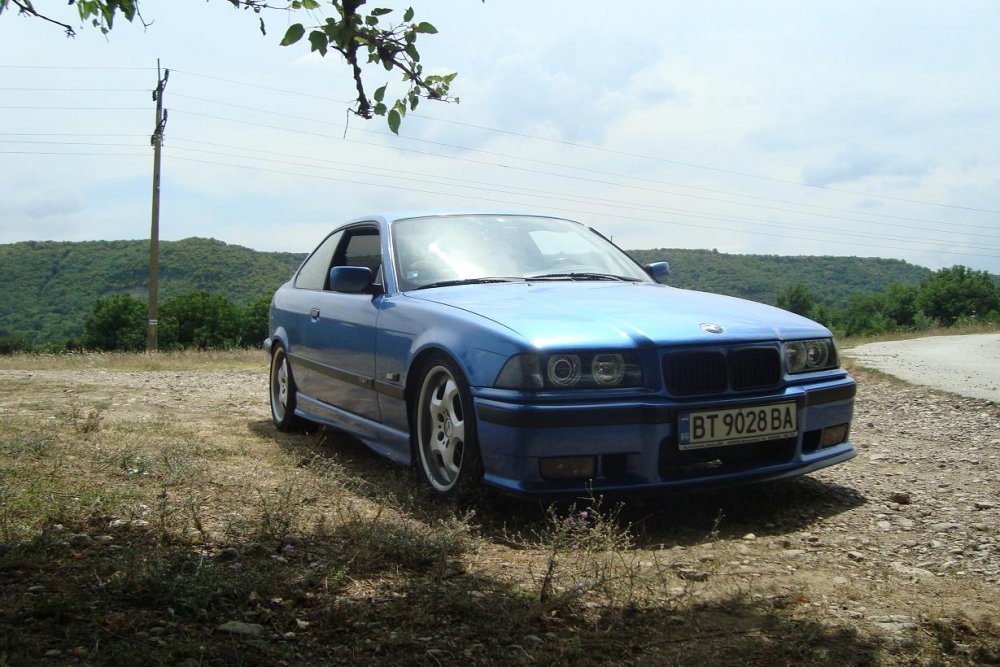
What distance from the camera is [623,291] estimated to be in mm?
4977

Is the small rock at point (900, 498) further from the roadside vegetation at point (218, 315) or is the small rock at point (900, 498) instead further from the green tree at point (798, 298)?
the green tree at point (798, 298)

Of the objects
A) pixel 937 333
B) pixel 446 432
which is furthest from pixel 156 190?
pixel 446 432

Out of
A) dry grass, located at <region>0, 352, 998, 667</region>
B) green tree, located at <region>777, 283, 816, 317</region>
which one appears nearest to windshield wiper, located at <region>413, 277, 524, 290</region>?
dry grass, located at <region>0, 352, 998, 667</region>

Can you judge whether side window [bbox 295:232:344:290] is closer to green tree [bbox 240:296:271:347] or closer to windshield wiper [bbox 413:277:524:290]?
windshield wiper [bbox 413:277:524:290]

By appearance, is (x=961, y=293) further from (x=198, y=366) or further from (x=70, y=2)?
(x=70, y=2)

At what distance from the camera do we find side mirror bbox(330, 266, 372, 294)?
209 inches

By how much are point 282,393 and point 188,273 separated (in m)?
74.2

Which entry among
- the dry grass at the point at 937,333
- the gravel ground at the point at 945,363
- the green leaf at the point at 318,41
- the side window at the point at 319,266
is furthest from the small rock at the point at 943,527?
the dry grass at the point at 937,333

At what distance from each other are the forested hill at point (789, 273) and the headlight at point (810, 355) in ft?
173

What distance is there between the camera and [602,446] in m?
3.95

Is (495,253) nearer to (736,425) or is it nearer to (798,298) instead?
(736,425)

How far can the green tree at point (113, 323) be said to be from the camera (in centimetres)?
5906

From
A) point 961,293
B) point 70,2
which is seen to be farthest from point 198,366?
point 961,293

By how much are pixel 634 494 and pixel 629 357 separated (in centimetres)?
58
